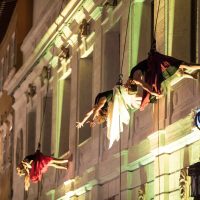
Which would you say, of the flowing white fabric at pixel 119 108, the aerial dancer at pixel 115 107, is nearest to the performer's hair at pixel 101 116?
the aerial dancer at pixel 115 107

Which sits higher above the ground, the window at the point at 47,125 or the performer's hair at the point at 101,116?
the window at the point at 47,125

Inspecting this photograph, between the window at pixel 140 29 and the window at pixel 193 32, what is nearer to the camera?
the window at pixel 193 32

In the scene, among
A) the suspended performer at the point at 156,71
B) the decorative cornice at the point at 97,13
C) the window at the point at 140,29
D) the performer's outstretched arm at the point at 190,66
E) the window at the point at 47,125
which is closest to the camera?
the performer's outstretched arm at the point at 190,66

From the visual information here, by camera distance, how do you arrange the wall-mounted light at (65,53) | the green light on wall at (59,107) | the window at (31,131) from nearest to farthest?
the wall-mounted light at (65,53) < the green light on wall at (59,107) < the window at (31,131)

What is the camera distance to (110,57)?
84.2 feet

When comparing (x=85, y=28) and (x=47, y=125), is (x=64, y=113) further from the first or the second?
(x=85, y=28)

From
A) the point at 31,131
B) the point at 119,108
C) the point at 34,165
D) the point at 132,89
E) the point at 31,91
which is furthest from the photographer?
the point at 31,131

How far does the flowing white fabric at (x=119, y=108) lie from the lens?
20250mm

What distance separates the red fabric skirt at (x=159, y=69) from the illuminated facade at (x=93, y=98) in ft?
1.92

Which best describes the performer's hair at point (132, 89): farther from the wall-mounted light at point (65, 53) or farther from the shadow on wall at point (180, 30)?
the wall-mounted light at point (65, 53)

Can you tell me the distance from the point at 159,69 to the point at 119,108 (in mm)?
2262

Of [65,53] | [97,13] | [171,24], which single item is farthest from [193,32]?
[65,53]

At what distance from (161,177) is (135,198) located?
2.10 meters

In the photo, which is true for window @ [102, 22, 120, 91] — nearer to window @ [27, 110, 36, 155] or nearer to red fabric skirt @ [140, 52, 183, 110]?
red fabric skirt @ [140, 52, 183, 110]
